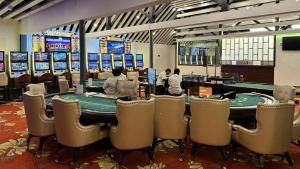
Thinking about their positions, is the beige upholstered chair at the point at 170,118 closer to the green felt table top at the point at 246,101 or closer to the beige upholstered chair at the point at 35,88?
the green felt table top at the point at 246,101

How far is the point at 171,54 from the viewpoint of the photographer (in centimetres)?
1812

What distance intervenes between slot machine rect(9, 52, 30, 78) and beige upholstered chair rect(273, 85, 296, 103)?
813cm

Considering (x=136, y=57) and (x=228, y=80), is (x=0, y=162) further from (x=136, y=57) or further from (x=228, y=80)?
(x=136, y=57)

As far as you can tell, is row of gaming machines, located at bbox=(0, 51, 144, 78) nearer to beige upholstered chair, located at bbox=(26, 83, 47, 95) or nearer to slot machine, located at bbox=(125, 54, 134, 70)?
slot machine, located at bbox=(125, 54, 134, 70)

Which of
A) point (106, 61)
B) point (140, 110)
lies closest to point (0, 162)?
point (140, 110)

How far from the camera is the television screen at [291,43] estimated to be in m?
11.9

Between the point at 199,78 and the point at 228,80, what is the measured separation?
116 cm

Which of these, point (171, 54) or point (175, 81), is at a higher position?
point (171, 54)

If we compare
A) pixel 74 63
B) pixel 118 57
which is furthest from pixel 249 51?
pixel 74 63

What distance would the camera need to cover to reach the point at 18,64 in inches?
377

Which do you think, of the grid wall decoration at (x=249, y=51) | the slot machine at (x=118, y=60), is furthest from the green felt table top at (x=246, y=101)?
Answer: the grid wall decoration at (x=249, y=51)

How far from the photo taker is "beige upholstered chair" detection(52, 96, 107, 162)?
146 inches

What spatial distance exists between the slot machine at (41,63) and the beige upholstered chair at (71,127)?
6.83m

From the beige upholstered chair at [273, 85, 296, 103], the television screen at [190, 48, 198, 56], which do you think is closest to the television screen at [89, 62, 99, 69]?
the television screen at [190, 48, 198, 56]
